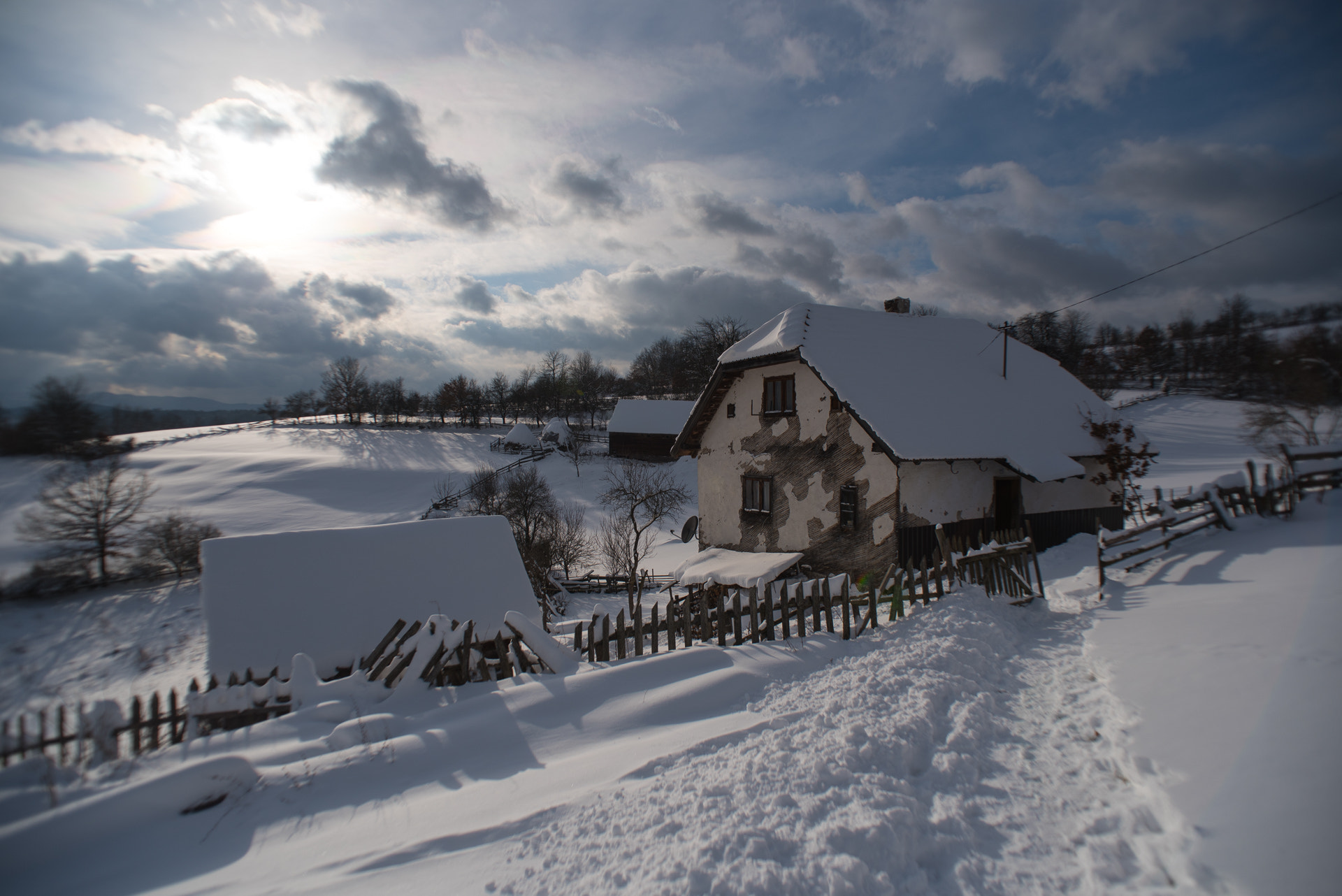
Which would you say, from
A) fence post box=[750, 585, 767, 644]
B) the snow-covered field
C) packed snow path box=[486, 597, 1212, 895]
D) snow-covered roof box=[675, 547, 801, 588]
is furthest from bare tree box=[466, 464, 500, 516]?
packed snow path box=[486, 597, 1212, 895]

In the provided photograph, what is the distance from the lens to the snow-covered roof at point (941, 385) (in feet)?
47.1

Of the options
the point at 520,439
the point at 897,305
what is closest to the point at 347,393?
the point at 520,439

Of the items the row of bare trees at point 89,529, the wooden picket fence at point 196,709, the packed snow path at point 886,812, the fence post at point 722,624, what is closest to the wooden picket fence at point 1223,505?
the packed snow path at point 886,812

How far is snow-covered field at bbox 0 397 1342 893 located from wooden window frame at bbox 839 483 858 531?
8.46 meters

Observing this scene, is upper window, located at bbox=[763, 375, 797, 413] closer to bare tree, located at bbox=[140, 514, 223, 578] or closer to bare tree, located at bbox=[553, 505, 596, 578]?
bare tree, located at bbox=[553, 505, 596, 578]

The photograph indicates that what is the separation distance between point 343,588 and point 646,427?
45.3 m

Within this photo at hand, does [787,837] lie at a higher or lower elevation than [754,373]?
lower

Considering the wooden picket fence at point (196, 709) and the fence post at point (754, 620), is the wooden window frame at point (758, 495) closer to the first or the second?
the fence post at point (754, 620)

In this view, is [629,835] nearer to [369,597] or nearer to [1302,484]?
[369,597]

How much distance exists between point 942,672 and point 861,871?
3.66 m

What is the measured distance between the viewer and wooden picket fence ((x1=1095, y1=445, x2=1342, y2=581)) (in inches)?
400

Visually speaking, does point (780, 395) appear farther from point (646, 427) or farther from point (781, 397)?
point (646, 427)

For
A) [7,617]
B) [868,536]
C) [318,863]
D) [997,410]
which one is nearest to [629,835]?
[318,863]

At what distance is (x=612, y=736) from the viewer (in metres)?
4.72
